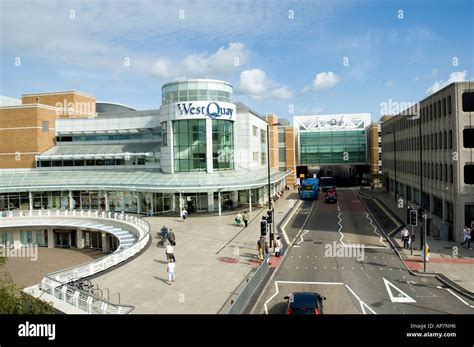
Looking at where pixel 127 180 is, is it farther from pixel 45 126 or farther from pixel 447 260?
pixel 447 260

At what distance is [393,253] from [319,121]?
5956cm

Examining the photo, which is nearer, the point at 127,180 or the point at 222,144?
the point at 127,180

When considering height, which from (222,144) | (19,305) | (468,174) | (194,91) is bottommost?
(19,305)

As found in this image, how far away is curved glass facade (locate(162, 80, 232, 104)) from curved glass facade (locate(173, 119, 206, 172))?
7.56 ft

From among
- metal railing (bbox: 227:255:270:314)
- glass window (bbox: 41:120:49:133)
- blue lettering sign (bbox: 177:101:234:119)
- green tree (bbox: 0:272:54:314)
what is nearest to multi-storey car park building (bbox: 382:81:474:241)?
metal railing (bbox: 227:255:270:314)

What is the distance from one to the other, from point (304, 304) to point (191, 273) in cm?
705

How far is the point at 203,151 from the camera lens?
136 feet

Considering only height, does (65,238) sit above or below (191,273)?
below

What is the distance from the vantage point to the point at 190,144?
135 ft

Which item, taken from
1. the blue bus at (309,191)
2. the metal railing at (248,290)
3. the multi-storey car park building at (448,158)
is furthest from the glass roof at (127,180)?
the metal railing at (248,290)

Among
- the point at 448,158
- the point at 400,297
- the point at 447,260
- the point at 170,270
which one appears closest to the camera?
the point at 400,297

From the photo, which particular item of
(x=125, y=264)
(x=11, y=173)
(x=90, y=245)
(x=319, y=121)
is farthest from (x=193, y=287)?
(x=319, y=121)

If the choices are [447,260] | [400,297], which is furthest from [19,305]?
[447,260]
